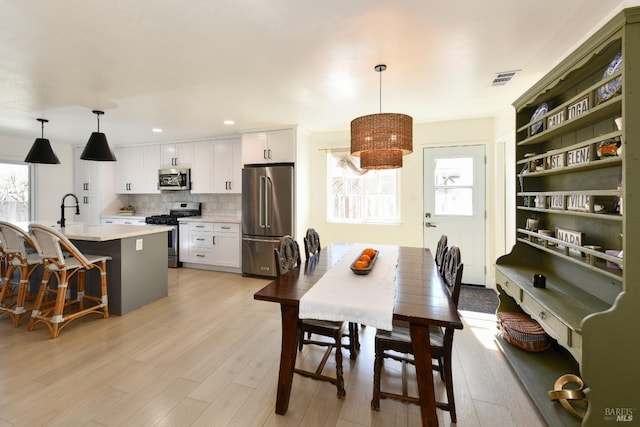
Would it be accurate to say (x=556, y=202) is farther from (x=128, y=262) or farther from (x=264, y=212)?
(x=128, y=262)

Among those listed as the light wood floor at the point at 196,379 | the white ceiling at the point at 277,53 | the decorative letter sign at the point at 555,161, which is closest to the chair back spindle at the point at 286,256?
the light wood floor at the point at 196,379

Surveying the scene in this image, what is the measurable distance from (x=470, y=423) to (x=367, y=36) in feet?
8.37

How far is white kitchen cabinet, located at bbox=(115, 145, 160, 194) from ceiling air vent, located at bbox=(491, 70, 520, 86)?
580 cm

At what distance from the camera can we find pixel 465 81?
2.81 meters

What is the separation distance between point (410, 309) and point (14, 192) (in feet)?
23.7

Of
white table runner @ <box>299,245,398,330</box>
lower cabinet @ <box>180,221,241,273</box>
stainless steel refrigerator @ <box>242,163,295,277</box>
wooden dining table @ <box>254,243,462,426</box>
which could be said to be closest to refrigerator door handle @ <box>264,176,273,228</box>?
stainless steel refrigerator @ <box>242,163,295,277</box>

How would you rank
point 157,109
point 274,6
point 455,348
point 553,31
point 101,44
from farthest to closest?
point 157,109
point 455,348
point 101,44
point 553,31
point 274,6

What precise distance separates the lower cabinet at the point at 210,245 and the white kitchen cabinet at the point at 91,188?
2207 millimetres

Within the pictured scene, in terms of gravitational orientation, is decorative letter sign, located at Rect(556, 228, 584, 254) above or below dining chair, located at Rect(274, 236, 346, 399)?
above

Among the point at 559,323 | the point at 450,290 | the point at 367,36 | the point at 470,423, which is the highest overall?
the point at 367,36

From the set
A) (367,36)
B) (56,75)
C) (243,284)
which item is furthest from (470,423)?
(56,75)

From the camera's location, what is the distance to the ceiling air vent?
2641 mm

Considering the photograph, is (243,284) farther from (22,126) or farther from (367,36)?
(22,126)

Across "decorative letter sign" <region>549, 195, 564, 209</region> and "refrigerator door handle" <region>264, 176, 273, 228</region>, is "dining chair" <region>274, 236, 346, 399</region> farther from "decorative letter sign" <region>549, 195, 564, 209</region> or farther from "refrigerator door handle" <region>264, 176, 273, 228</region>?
"refrigerator door handle" <region>264, 176, 273, 228</region>
